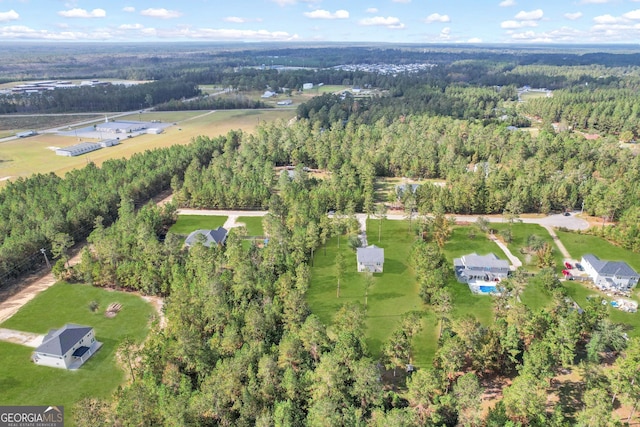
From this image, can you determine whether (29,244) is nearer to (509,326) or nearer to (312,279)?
(312,279)

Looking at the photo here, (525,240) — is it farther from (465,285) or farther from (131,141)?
(131,141)

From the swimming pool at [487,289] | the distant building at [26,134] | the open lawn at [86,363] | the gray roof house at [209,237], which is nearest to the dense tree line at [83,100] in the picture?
the distant building at [26,134]

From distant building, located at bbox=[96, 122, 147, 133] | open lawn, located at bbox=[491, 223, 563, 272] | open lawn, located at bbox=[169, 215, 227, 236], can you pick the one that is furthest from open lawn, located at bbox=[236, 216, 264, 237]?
distant building, located at bbox=[96, 122, 147, 133]

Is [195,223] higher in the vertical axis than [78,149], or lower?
lower

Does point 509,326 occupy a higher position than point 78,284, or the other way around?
point 509,326

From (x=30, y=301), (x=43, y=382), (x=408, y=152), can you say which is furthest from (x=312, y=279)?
(x=408, y=152)

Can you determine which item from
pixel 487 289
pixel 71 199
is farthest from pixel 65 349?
pixel 487 289

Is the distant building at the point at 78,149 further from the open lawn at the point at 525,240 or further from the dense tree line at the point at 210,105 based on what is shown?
the open lawn at the point at 525,240
